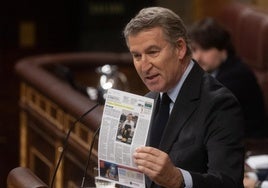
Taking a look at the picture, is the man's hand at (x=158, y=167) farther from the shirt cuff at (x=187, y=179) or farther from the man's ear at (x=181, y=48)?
the man's ear at (x=181, y=48)

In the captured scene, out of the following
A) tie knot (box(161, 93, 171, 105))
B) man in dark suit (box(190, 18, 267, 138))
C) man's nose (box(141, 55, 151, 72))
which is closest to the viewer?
man's nose (box(141, 55, 151, 72))

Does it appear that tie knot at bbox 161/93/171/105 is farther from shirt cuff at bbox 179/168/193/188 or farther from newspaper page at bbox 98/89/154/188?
shirt cuff at bbox 179/168/193/188

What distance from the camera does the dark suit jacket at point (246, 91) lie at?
206 inches

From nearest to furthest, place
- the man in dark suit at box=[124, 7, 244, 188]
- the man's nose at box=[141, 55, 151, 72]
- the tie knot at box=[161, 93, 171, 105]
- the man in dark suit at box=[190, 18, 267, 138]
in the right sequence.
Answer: the man in dark suit at box=[124, 7, 244, 188]
the man's nose at box=[141, 55, 151, 72]
the tie knot at box=[161, 93, 171, 105]
the man in dark suit at box=[190, 18, 267, 138]

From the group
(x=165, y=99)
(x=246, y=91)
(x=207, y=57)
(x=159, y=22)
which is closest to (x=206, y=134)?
(x=165, y=99)

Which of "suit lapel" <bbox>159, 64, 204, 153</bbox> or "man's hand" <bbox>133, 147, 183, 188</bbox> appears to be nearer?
"man's hand" <bbox>133, 147, 183, 188</bbox>

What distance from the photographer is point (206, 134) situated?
102 inches

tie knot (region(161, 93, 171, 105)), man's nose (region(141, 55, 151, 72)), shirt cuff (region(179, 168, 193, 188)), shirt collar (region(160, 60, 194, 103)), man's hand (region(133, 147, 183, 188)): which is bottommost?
shirt cuff (region(179, 168, 193, 188))

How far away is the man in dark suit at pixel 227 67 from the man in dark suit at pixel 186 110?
7.73 feet

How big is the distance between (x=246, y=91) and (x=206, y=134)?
9.22 ft

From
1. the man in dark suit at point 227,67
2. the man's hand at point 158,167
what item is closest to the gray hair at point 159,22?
the man's hand at point 158,167

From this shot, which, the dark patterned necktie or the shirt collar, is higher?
the shirt collar

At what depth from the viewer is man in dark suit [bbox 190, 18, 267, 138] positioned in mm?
5134

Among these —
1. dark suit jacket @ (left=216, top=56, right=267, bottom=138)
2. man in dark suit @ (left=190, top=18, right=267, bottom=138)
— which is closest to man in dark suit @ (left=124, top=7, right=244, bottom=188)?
man in dark suit @ (left=190, top=18, right=267, bottom=138)
